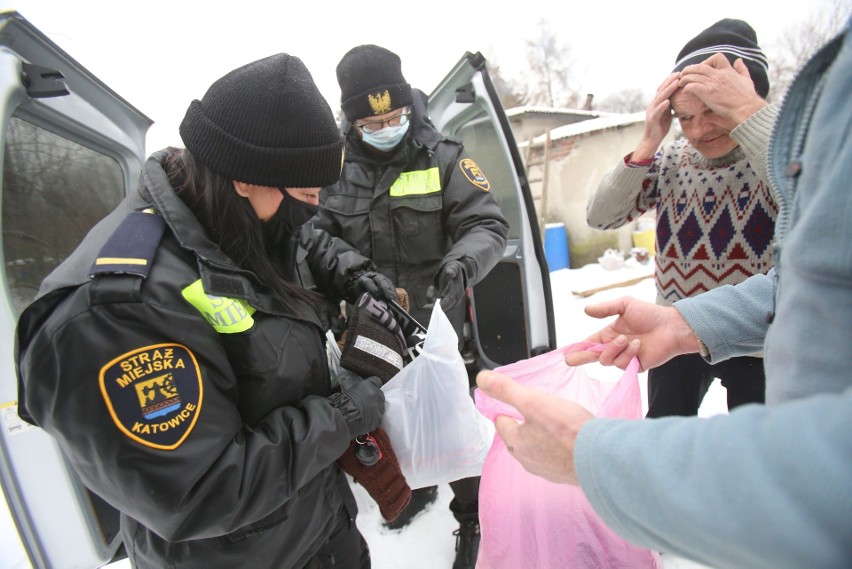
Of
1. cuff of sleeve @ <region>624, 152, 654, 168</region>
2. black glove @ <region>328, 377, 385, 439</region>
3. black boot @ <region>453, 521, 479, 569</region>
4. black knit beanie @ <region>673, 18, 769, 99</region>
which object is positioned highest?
black knit beanie @ <region>673, 18, 769, 99</region>

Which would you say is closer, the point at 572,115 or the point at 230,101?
the point at 230,101

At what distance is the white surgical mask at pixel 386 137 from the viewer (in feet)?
6.54

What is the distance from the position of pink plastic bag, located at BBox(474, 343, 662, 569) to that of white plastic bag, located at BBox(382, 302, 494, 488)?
0.68ft

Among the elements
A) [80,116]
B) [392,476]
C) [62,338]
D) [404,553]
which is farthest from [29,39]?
[404,553]

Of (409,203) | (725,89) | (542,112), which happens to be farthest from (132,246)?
(542,112)

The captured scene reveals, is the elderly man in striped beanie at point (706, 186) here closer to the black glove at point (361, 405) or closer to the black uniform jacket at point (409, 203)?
the black uniform jacket at point (409, 203)

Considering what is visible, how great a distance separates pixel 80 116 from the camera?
6.48ft

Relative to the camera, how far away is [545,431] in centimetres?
64

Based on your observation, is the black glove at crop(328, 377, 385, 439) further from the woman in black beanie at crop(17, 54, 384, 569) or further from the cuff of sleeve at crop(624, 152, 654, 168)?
the cuff of sleeve at crop(624, 152, 654, 168)

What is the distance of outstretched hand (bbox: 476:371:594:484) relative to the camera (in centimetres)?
61

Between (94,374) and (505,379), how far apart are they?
0.71 meters

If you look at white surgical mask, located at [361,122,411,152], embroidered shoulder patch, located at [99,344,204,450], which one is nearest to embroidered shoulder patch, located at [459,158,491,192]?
white surgical mask, located at [361,122,411,152]

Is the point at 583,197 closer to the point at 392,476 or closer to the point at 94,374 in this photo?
the point at 392,476

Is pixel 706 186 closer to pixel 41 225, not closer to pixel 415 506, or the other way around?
pixel 415 506
